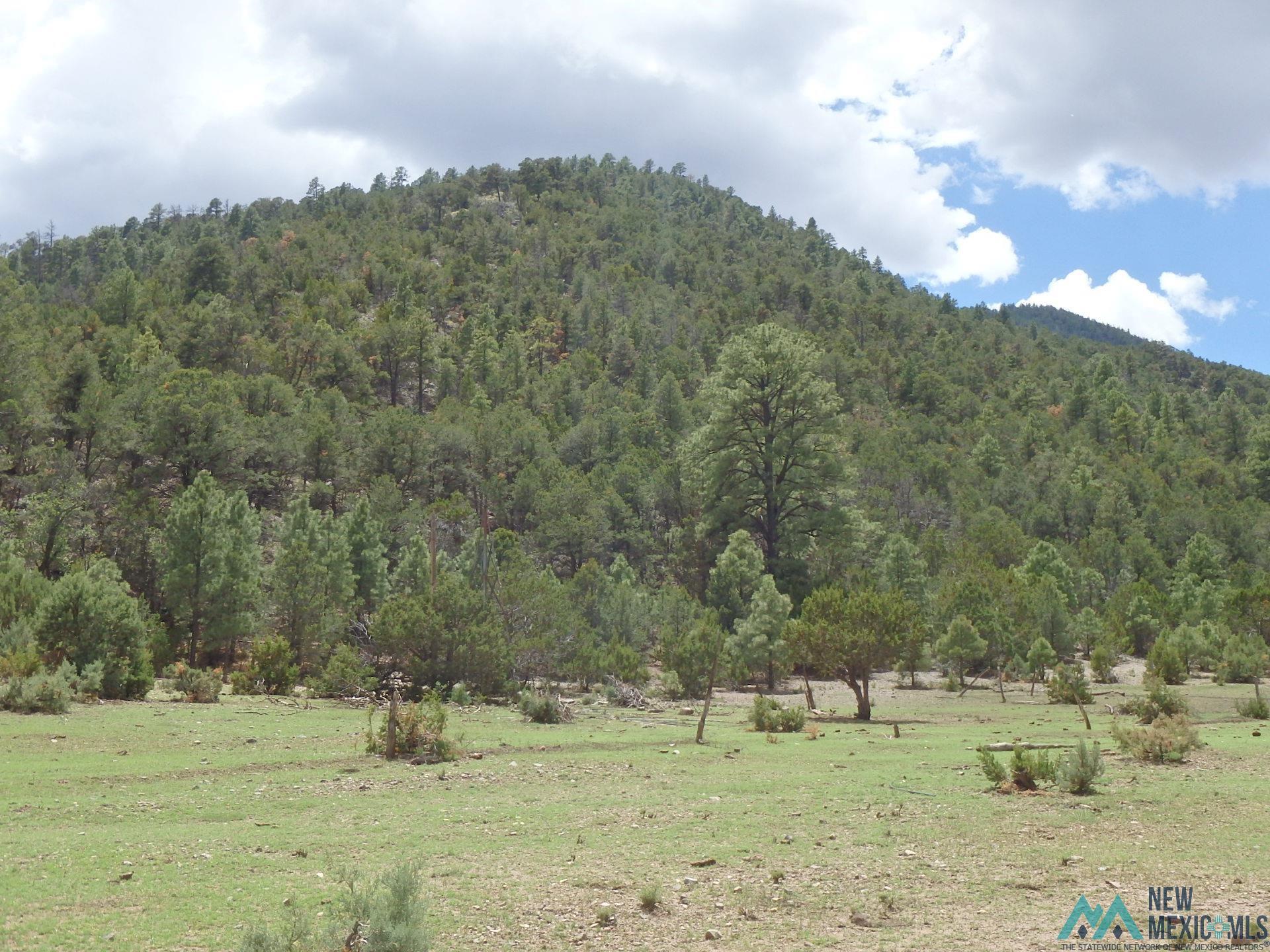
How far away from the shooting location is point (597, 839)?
9680 millimetres

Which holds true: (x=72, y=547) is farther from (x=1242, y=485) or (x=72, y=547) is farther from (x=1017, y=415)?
(x=1242, y=485)

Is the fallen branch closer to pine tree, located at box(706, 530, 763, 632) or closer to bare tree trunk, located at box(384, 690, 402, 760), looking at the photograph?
bare tree trunk, located at box(384, 690, 402, 760)

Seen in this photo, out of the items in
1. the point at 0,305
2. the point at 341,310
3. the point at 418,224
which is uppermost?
the point at 418,224

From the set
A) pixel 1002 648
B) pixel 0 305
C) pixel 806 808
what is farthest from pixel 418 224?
pixel 806 808

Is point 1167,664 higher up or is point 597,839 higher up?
point 1167,664

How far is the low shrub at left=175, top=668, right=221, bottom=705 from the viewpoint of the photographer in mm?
23500

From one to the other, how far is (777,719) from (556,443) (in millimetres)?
55217

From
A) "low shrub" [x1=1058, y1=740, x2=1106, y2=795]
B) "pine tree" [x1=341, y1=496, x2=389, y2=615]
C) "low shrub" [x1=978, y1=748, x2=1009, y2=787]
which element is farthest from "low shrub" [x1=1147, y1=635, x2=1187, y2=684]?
"pine tree" [x1=341, y1=496, x2=389, y2=615]

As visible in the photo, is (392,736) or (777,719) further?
(777,719)

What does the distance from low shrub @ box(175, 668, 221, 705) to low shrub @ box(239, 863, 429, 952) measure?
1956 cm

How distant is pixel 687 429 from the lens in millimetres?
80812

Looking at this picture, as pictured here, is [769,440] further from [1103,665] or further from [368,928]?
[368,928]

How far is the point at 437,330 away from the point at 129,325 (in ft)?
116

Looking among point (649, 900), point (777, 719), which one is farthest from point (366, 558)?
point (649, 900)
